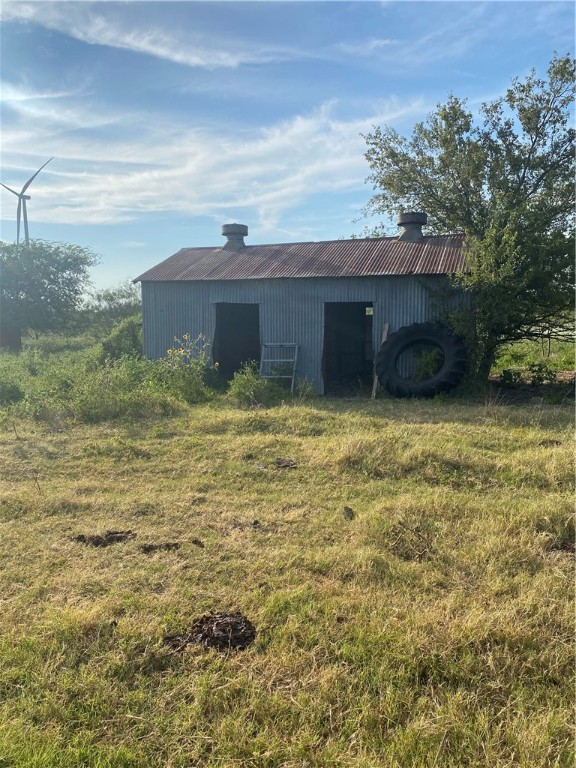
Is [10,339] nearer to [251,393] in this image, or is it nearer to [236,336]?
[236,336]

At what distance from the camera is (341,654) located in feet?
9.17

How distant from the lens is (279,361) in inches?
458

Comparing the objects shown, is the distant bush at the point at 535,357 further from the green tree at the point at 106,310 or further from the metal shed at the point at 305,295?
the green tree at the point at 106,310

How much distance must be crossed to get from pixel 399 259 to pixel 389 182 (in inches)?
200

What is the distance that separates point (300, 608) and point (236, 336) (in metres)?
10.9

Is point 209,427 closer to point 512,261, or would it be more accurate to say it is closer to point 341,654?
point 341,654

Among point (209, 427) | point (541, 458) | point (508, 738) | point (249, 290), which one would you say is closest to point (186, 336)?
point (249, 290)

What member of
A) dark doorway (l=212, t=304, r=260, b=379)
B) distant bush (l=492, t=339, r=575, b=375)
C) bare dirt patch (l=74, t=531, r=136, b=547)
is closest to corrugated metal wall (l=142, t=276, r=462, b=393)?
dark doorway (l=212, t=304, r=260, b=379)

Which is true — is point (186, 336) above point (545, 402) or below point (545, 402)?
above

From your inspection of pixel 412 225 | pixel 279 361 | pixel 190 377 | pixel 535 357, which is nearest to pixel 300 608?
pixel 190 377

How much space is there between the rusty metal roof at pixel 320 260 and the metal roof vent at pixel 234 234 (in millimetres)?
264

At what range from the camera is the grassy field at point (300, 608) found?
2.31 metres

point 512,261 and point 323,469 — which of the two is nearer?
point 323,469

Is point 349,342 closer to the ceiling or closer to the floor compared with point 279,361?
closer to the ceiling
